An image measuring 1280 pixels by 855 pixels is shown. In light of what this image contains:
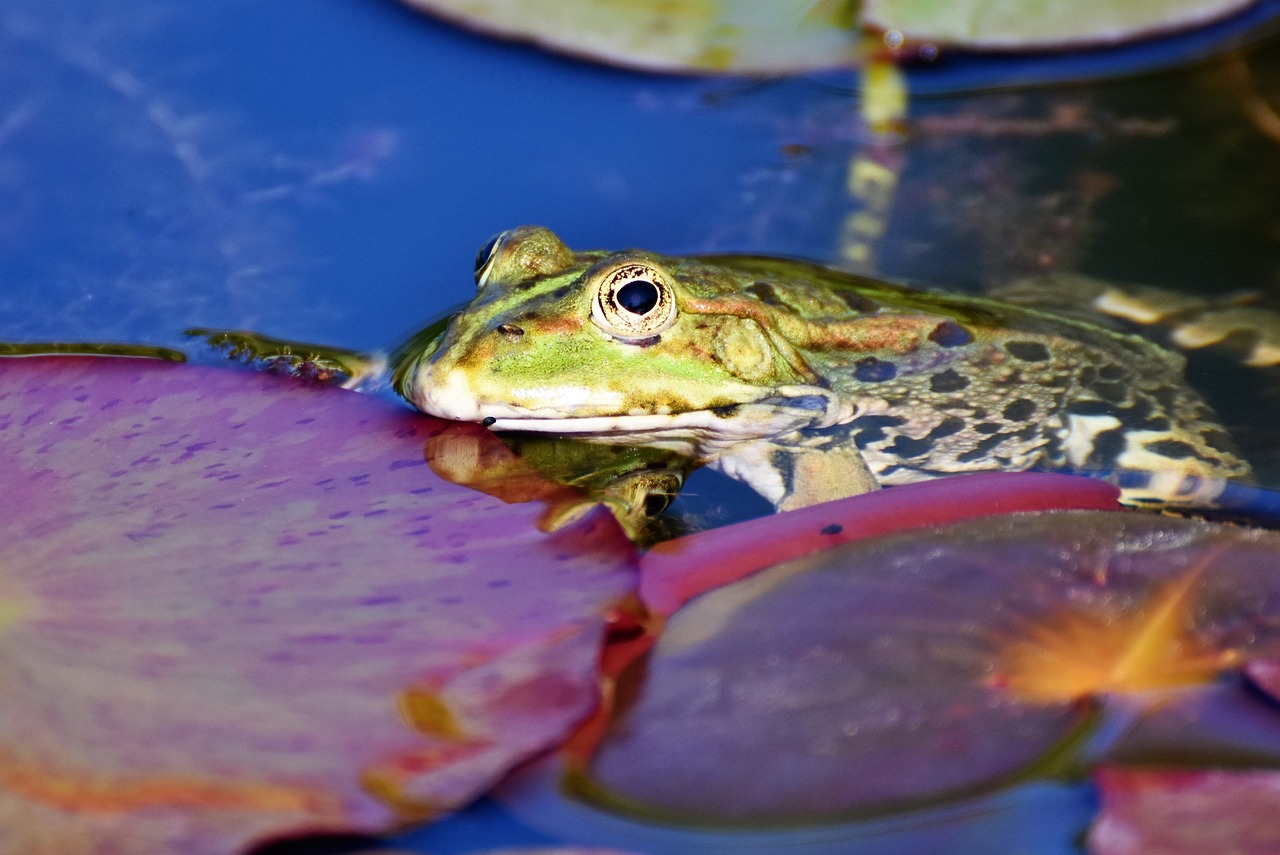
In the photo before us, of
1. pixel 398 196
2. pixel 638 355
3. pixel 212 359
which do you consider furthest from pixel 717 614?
pixel 398 196

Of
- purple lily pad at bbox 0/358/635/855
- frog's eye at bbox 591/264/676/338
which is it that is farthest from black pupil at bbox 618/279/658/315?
purple lily pad at bbox 0/358/635/855

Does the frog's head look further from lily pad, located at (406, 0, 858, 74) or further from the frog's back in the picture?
lily pad, located at (406, 0, 858, 74)

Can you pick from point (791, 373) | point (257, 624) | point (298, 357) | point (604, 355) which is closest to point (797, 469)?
point (791, 373)

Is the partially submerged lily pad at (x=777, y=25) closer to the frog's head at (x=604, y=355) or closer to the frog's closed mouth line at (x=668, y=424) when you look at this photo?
the frog's head at (x=604, y=355)

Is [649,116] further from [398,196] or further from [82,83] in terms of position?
[82,83]

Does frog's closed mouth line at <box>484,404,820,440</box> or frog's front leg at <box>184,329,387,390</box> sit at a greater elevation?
frog's front leg at <box>184,329,387,390</box>
